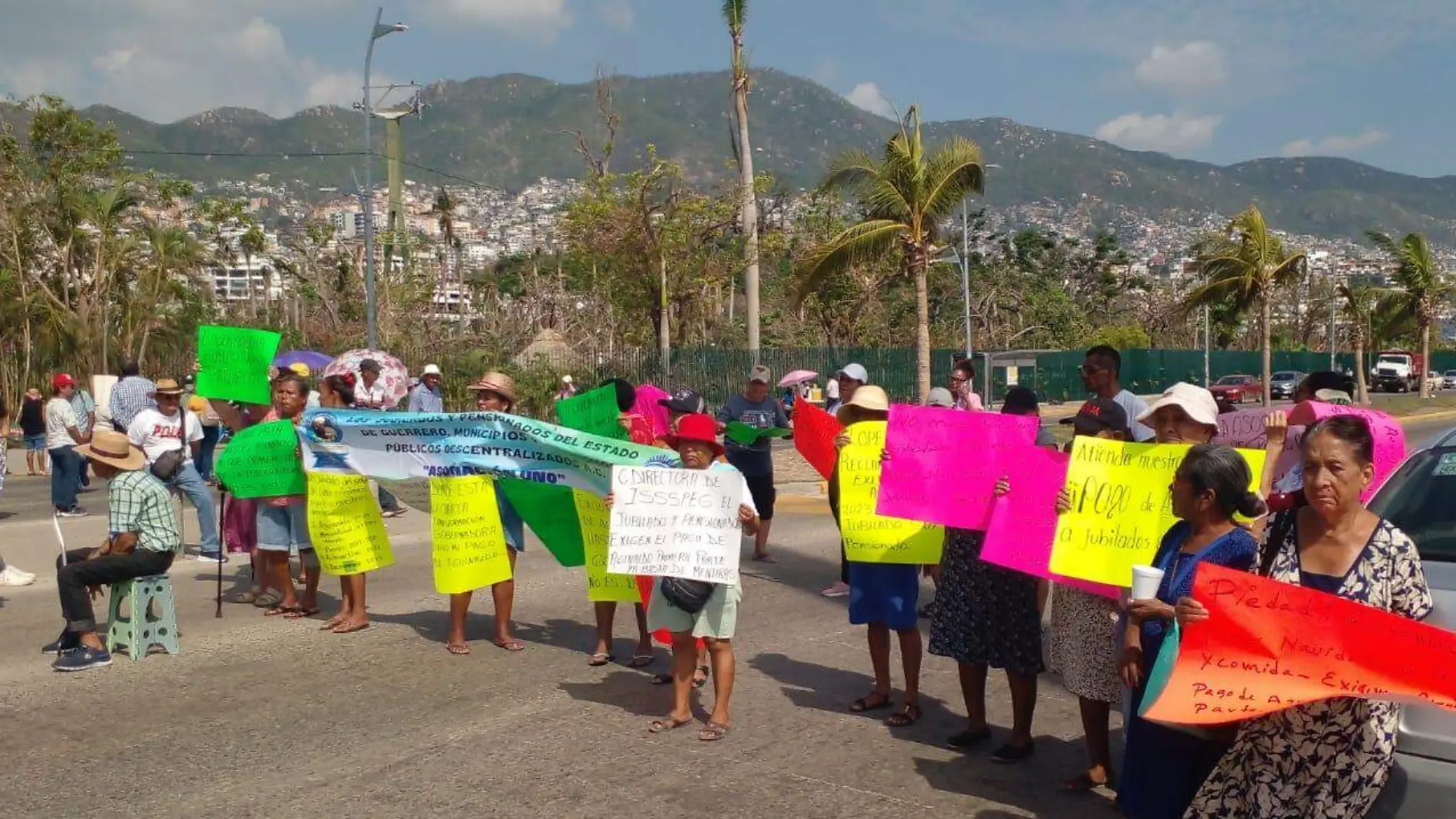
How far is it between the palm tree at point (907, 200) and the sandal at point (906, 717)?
14.9m

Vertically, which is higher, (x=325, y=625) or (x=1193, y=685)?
(x=1193, y=685)

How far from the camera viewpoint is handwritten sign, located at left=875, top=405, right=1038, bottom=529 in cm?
592

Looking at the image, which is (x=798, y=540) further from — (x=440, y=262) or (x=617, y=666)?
(x=440, y=262)

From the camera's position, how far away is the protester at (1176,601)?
4125mm

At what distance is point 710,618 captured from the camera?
6.32m

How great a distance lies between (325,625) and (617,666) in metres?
2.32

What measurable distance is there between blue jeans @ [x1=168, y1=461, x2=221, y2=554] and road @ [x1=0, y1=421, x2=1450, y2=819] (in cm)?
187

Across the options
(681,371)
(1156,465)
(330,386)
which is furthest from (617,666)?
(681,371)

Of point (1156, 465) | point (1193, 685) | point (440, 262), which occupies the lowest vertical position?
point (1193, 685)

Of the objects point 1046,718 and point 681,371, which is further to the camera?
point 681,371

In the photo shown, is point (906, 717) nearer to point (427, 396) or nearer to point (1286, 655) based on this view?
point (1286, 655)

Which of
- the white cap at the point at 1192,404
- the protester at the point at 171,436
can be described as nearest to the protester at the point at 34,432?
the protester at the point at 171,436

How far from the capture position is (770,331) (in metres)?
43.8

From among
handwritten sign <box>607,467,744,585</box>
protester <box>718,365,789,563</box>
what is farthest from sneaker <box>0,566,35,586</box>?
handwritten sign <box>607,467,744,585</box>
